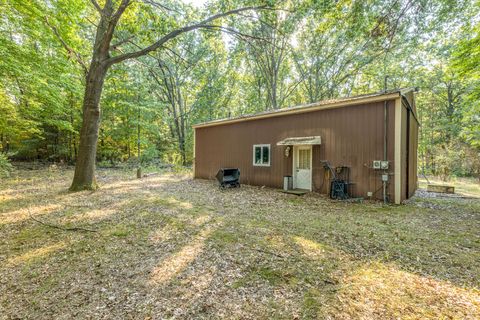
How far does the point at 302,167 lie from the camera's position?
888 centimetres

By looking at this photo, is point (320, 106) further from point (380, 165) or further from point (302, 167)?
point (380, 165)

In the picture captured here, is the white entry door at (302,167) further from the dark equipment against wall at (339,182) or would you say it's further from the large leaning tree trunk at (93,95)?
the large leaning tree trunk at (93,95)

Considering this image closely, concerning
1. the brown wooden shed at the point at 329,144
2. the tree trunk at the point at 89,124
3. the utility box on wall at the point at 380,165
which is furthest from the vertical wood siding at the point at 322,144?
the tree trunk at the point at 89,124

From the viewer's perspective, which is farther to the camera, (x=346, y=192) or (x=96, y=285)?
(x=346, y=192)

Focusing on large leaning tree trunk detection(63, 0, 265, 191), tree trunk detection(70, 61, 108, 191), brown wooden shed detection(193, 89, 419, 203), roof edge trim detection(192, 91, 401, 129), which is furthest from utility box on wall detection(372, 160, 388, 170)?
tree trunk detection(70, 61, 108, 191)

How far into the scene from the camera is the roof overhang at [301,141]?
806cm

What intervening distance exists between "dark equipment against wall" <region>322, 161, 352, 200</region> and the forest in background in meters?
3.87

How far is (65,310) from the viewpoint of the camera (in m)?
2.21

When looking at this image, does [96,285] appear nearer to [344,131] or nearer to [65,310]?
[65,310]

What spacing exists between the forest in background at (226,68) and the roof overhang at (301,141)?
3.37 meters

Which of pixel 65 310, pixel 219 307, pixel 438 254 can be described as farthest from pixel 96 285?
pixel 438 254

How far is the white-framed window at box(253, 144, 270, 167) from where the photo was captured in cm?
986

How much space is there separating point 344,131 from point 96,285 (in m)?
7.65

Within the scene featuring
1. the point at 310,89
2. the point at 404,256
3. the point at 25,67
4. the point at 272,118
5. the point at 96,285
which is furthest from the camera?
the point at 310,89
